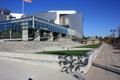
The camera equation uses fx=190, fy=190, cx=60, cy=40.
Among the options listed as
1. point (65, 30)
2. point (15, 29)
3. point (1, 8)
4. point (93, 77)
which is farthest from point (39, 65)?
point (1, 8)

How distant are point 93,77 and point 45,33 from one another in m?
52.6

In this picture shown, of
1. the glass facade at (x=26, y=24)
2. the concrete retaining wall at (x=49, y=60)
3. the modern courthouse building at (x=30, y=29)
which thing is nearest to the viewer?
the concrete retaining wall at (x=49, y=60)

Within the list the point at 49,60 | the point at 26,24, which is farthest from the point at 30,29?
the point at 49,60

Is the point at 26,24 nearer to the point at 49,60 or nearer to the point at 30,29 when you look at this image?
the point at 30,29

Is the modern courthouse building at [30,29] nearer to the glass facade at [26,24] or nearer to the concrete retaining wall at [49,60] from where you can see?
the glass facade at [26,24]

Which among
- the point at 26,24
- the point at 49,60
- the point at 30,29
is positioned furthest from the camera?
the point at 30,29

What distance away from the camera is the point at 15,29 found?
161 ft

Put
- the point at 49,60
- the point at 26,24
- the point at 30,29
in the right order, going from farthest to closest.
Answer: the point at 30,29, the point at 26,24, the point at 49,60

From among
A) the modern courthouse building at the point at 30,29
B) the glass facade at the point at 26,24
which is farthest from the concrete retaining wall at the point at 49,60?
the modern courthouse building at the point at 30,29

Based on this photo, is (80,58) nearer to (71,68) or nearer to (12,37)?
(71,68)

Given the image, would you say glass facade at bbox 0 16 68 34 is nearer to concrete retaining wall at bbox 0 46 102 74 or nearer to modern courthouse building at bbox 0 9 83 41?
modern courthouse building at bbox 0 9 83 41

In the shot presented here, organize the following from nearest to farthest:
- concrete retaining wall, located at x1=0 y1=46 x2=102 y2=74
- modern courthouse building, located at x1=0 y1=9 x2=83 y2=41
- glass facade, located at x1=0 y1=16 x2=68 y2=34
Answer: concrete retaining wall, located at x1=0 y1=46 x2=102 y2=74 → glass facade, located at x1=0 y1=16 x2=68 y2=34 → modern courthouse building, located at x1=0 y1=9 x2=83 y2=41

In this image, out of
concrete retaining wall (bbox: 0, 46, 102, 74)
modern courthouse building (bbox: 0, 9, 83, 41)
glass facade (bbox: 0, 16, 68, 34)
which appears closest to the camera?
concrete retaining wall (bbox: 0, 46, 102, 74)

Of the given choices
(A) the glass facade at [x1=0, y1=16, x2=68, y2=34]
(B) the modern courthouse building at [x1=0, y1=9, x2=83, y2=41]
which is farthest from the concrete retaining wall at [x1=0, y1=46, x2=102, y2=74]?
(B) the modern courthouse building at [x1=0, y1=9, x2=83, y2=41]
